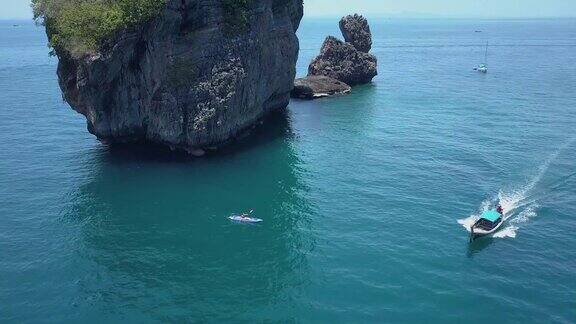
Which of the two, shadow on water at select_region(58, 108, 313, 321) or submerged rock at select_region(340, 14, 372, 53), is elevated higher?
submerged rock at select_region(340, 14, 372, 53)

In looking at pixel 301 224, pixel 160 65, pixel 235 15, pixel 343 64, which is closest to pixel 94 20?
pixel 160 65

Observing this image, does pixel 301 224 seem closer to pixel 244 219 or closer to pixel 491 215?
pixel 244 219

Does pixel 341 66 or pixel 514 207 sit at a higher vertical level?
pixel 341 66

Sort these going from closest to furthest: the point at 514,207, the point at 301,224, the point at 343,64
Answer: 1. the point at 301,224
2. the point at 514,207
3. the point at 343,64

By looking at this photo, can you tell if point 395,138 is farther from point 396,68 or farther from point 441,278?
point 396,68

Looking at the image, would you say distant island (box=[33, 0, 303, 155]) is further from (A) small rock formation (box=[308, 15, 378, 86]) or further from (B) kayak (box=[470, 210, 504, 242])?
(A) small rock formation (box=[308, 15, 378, 86])

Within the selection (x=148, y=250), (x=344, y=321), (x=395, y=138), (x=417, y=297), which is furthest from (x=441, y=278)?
(x=395, y=138)

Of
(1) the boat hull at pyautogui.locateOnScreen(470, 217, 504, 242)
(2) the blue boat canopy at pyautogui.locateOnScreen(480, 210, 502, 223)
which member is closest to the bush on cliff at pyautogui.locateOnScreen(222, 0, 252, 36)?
(2) the blue boat canopy at pyautogui.locateOnScreen(480, 210, 502, 223)

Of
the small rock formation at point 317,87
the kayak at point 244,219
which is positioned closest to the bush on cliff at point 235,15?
the kayak at point 244,219
